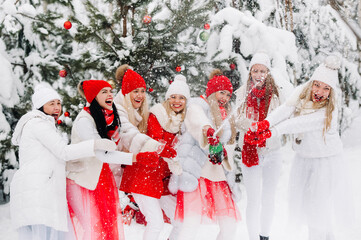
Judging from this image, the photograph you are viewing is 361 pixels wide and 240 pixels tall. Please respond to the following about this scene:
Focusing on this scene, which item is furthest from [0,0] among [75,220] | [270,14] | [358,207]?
[358,207]

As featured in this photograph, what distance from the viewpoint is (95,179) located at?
3.04 meters

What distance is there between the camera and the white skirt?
10.7ft

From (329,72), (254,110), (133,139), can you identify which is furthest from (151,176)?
(329,72)

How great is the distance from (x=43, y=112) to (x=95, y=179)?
813 mm

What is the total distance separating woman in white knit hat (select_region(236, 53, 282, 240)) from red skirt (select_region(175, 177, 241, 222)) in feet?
1.29

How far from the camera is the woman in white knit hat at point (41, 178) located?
2709mm

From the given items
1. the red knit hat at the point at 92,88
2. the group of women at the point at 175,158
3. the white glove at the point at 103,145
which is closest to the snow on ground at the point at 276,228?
the group of women at the point at 175,158

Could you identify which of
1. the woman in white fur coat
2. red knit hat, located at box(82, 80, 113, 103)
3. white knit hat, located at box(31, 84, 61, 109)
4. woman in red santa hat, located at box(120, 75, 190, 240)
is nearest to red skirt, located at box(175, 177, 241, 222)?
the woman in white fur coat

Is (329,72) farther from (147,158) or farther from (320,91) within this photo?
(147,158)

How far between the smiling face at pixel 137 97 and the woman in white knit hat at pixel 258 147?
112cm

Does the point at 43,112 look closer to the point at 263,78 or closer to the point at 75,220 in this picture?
the point at 75,220

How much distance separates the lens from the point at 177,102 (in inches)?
135

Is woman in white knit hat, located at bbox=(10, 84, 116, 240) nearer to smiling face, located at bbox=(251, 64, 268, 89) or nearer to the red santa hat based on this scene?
the red santa hat

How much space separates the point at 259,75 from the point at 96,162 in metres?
2.04
